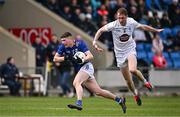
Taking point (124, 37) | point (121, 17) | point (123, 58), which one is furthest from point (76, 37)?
point (121, 17)

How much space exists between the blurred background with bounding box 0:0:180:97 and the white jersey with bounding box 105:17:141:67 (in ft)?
33.0

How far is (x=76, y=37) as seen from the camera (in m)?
34.3

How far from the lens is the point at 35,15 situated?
3703 cm

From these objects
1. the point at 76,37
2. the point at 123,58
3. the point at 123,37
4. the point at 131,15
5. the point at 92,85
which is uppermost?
the point at 131,15

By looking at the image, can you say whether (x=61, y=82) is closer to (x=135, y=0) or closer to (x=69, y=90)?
(x=69, y=90)

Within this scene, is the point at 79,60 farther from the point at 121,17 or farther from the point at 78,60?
the point at 121,17

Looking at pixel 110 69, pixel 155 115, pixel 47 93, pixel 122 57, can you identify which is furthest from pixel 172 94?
pixel 155 115

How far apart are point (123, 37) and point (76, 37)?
12.5 meters

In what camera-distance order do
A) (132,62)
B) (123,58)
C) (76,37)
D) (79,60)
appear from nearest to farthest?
(79,60)
(132,62)
(123,58)
(76,37)

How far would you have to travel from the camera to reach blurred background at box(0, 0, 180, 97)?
32.7m

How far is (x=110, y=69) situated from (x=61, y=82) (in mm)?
2104

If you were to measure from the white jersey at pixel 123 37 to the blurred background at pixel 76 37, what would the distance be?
10.1 metres

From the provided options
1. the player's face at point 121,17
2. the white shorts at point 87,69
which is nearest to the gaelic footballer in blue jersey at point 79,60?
the white shorts at point 87,69

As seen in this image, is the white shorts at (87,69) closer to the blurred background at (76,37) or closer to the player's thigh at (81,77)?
the player's thigh at (81,77)
